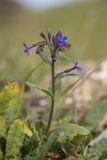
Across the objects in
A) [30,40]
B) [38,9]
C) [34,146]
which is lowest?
[34,146]

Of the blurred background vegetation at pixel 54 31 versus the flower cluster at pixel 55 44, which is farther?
the blurred background vegetation at pixel 54 31

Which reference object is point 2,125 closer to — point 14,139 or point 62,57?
point 14,139

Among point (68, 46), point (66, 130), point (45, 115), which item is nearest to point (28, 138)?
point (66, 130)

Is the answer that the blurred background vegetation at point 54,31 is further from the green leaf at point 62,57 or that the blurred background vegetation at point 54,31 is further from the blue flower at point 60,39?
the blue flower at point 60,39

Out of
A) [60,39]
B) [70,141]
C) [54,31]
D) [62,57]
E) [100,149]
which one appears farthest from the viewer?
[54,31]

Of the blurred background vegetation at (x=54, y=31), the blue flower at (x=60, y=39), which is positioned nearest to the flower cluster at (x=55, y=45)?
the blue flower at (x=60, y=39)

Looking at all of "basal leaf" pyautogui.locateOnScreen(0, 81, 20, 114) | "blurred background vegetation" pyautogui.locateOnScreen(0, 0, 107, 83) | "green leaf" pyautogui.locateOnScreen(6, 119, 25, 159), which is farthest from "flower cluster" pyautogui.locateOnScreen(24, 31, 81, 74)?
"blurred background vegetation" pyautogui.locateOnScreen(0, 0, 107, 83)

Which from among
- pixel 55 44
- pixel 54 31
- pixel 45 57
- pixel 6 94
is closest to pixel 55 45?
pixel 55 44

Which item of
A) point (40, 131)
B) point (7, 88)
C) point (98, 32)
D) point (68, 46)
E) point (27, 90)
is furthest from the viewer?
point (98, 32)

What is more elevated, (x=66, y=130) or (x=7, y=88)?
(x=7, y=88)

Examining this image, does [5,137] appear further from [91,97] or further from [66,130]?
[91,97]

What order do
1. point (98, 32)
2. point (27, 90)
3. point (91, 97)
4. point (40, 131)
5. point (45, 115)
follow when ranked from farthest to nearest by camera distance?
point (98, 32) < point (91, 97) < point (27, 90) < point (45, 115) < point (40, 131)
